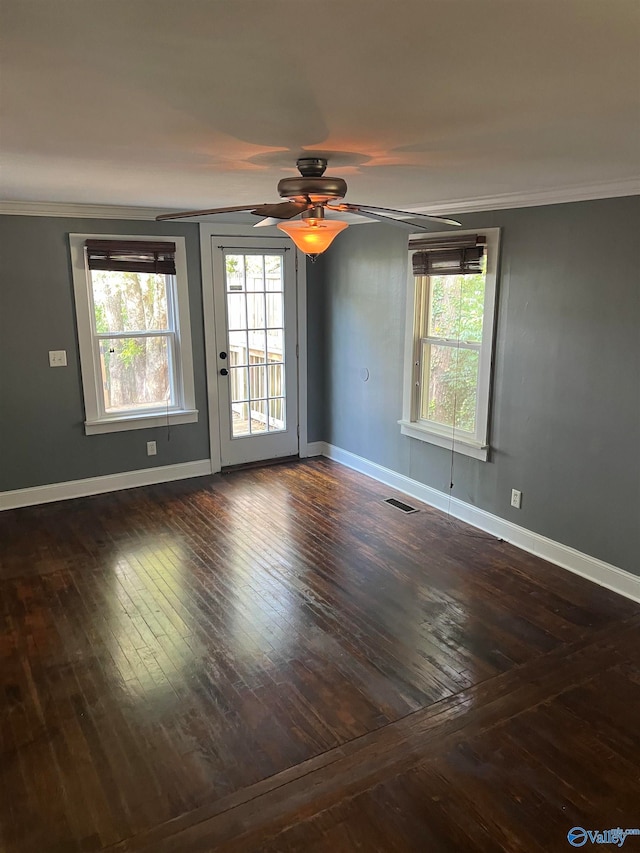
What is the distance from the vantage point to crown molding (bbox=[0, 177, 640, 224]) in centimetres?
333

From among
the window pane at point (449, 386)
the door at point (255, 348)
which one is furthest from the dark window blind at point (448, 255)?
the door at point (255, 348)

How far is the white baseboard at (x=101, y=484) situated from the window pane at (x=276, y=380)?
908mm

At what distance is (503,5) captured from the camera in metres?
1.12

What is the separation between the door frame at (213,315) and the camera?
5.24 m

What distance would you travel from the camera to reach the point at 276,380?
5883 millimetres

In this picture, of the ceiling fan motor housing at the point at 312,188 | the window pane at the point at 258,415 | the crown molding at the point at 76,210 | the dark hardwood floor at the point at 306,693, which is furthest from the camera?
the window pane at the point at 258,415

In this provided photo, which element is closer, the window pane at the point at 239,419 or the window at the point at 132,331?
Answer: the window at the point at 132,331

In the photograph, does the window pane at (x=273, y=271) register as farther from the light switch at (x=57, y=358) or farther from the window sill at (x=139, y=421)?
the light switch at (x=57, y=358)

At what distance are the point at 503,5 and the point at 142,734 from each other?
2679 millimetres

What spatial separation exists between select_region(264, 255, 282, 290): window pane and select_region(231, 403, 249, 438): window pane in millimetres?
1137

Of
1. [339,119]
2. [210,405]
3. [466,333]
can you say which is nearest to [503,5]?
[339,119]

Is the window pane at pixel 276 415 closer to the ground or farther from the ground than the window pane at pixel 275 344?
closer to the ground

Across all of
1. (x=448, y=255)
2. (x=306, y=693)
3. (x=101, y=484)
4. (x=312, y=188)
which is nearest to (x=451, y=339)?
(x=448, y=255)

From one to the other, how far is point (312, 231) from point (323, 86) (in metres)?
1.21
